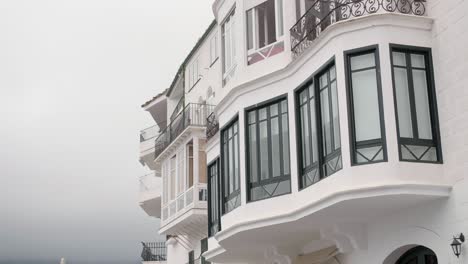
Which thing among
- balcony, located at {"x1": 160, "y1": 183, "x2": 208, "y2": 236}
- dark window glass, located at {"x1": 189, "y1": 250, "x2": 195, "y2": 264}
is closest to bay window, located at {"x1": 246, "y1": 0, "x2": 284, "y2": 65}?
balcony, located at {"x1": 160, "y1": 183, "x2": 208, "y2": 236}

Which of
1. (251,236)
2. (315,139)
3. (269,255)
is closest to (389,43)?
(315,139)

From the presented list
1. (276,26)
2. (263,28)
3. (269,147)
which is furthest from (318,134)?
(263,28)

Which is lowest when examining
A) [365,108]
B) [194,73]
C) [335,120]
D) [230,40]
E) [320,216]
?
[320,216]

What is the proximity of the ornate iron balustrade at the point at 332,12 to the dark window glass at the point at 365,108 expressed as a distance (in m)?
1.05

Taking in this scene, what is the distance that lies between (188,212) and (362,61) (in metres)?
14.6

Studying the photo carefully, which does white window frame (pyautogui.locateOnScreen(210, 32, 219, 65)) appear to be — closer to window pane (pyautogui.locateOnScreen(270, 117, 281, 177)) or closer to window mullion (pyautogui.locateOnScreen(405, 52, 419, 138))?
window pane (pyautogui.locateOnScreen(270, 117, 281, 177))

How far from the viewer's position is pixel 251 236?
1878cm

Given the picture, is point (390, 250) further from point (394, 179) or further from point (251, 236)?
point (251, 236)

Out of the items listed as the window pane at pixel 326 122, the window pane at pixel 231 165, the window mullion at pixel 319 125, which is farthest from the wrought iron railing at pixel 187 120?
the window pane at pixel 326 122

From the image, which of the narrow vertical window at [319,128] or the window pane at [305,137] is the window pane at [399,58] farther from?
the window pane at [305,137]

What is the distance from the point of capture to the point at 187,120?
1200 inches

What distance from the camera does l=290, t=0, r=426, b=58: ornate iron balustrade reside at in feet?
51.9

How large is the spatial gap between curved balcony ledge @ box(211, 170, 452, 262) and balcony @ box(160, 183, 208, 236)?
290 inches

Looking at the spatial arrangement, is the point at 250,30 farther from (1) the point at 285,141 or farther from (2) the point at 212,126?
(2) the point at 212,126
